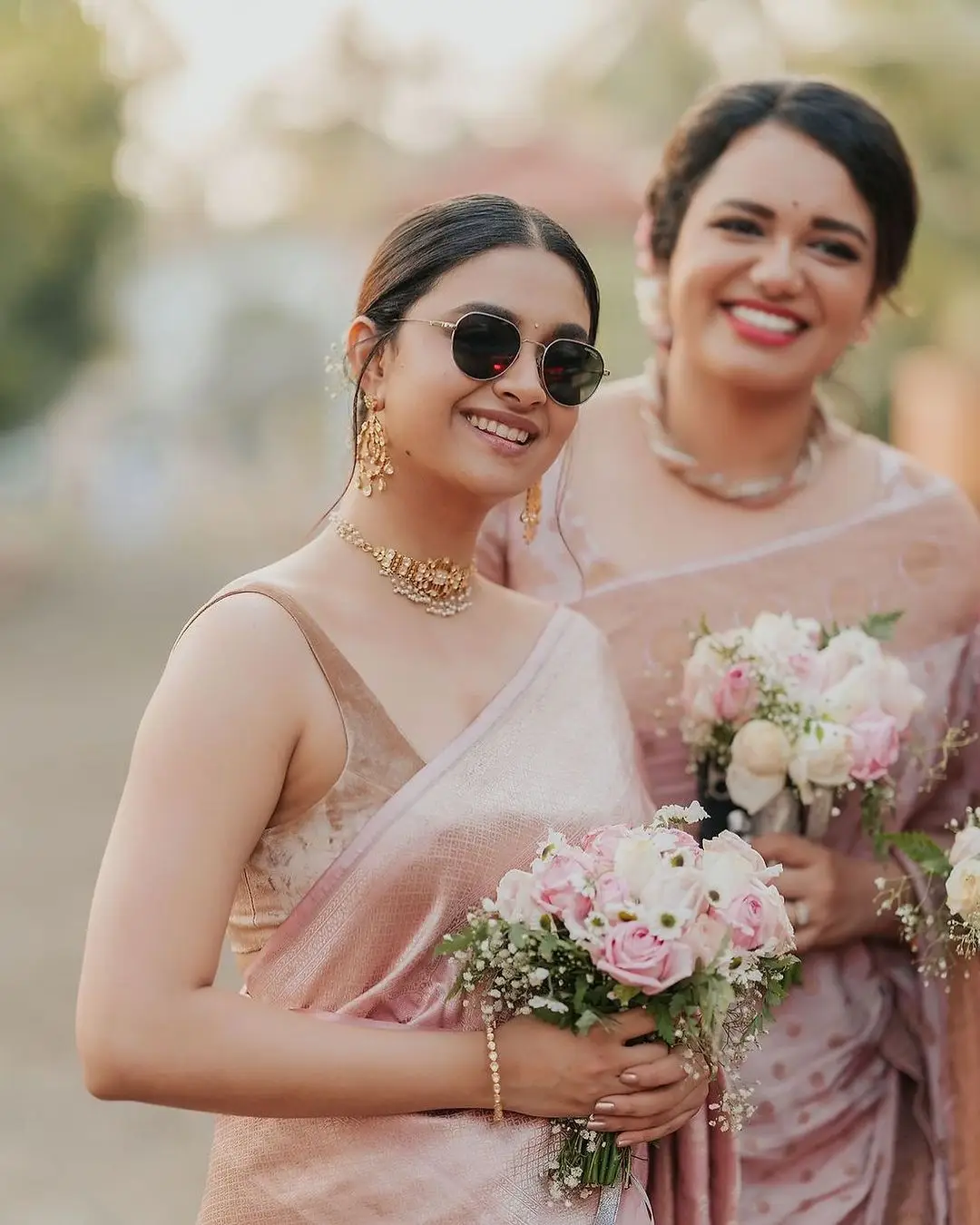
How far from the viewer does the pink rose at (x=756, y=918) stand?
6.92ft

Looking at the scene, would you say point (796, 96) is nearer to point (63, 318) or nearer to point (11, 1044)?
point (11, 1044)

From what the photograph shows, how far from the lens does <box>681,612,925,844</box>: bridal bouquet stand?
2.82m

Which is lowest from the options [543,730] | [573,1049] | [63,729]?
[573,1049]

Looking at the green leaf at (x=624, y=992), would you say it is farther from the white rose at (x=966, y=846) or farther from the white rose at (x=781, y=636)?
the white rose at (x=781, y=636)

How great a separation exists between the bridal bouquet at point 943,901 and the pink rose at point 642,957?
773mm

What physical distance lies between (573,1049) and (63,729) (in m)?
11.7

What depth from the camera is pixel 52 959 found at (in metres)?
7.68

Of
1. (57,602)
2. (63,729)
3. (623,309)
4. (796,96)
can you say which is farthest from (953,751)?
(57,602)

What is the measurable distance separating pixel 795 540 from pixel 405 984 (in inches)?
56.0

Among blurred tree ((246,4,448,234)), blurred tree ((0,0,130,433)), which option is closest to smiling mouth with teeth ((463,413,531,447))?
blurred tree ((0,0,130,433))

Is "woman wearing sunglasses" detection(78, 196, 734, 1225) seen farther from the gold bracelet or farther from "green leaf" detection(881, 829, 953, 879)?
"green leaf" detection(881, 829, 953, 879)

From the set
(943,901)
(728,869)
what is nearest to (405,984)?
(728,869)

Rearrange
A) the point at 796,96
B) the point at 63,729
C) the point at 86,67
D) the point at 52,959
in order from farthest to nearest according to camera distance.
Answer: the point at 86,67 < the point at 63,729 < the point at 52,959 < the point at 796,96

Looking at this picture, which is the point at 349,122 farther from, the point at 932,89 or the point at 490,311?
the point at 490,311
